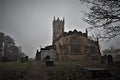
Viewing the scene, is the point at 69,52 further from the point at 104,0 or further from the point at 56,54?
the point at 104,0

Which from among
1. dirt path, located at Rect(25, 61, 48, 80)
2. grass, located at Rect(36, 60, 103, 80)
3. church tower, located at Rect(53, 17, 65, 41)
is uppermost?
church tower, located at Rect(53, 17, 65, 41)

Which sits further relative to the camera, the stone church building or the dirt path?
the stone church building

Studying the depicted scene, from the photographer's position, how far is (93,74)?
773 cm

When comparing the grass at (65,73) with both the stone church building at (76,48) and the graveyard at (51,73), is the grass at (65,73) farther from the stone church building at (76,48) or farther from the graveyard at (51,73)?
the stone church building at (76,48)

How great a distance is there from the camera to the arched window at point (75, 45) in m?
38.0

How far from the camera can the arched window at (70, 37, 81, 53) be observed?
38.0 m

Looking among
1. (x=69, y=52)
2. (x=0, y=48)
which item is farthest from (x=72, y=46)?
(x=0, y=48)

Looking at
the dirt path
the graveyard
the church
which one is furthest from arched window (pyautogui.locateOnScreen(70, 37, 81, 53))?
the dirt path

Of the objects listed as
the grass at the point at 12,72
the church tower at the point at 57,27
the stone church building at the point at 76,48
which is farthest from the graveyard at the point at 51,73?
the church tower at the point at 57,27

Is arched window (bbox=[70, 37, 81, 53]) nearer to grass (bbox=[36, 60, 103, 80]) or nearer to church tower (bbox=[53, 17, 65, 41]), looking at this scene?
grass (bbox=[36, 60, 103, 80])

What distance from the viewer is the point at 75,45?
38.3 metres

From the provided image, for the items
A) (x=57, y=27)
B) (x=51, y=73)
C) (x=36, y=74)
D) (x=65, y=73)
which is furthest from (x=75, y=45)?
(x=57, y=27)

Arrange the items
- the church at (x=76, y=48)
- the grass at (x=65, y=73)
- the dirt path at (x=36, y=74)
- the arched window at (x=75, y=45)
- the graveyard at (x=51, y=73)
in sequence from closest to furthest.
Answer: the grass at (x=65, y=73) → the graveyard at (x=51, y=73) → the dirt path at (x=36, y=74) → the church at (x=76, y=48) → the arched window at (x=75, y=45)

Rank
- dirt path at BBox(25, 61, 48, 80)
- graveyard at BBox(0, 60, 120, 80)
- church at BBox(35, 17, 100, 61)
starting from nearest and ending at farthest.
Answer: graveyard at BBox(0, 60, 120, 80), dirt path at BBox(25, 61, 48, 80), church at BBox(35, 17, 100, 61)
